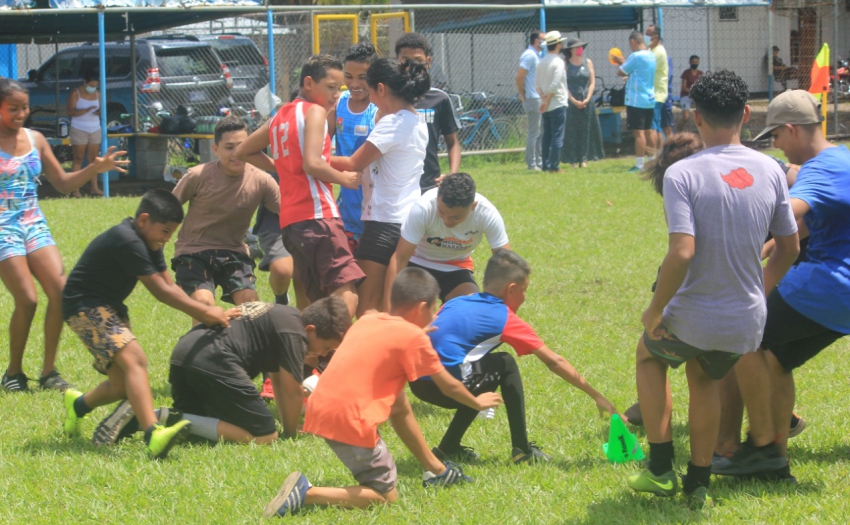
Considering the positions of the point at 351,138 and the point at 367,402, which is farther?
the point at 351,138

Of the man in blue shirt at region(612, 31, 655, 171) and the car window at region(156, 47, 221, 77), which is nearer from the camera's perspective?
the man in blue shirt at region(612, 31, 655, 171)

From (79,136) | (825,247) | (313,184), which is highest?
(79,136)

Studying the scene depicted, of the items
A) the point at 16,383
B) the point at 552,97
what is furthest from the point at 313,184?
the point at 552,97

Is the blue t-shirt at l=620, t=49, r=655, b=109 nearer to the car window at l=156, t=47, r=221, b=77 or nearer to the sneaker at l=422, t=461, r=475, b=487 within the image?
the car window at l=156, t=47, r=221, b=77

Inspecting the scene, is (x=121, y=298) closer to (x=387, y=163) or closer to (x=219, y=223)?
(x=219, y=223)

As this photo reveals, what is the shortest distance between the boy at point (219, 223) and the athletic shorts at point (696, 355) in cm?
302

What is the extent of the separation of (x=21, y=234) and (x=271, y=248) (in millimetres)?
1574

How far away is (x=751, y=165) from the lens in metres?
3.63

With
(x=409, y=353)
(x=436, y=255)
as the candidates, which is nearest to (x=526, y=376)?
(x=436, y=255)

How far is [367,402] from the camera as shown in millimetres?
3916

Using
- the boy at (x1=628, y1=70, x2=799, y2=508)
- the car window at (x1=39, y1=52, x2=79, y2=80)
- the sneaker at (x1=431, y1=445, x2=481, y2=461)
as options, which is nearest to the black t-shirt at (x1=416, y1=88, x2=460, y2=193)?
the sneaker at (x1=431, y1=445, x2=481, y2=461)

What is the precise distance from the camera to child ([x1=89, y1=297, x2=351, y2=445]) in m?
4.79

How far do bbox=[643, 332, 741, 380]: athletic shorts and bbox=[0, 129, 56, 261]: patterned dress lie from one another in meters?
4.02

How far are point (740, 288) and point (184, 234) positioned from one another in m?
3.69
